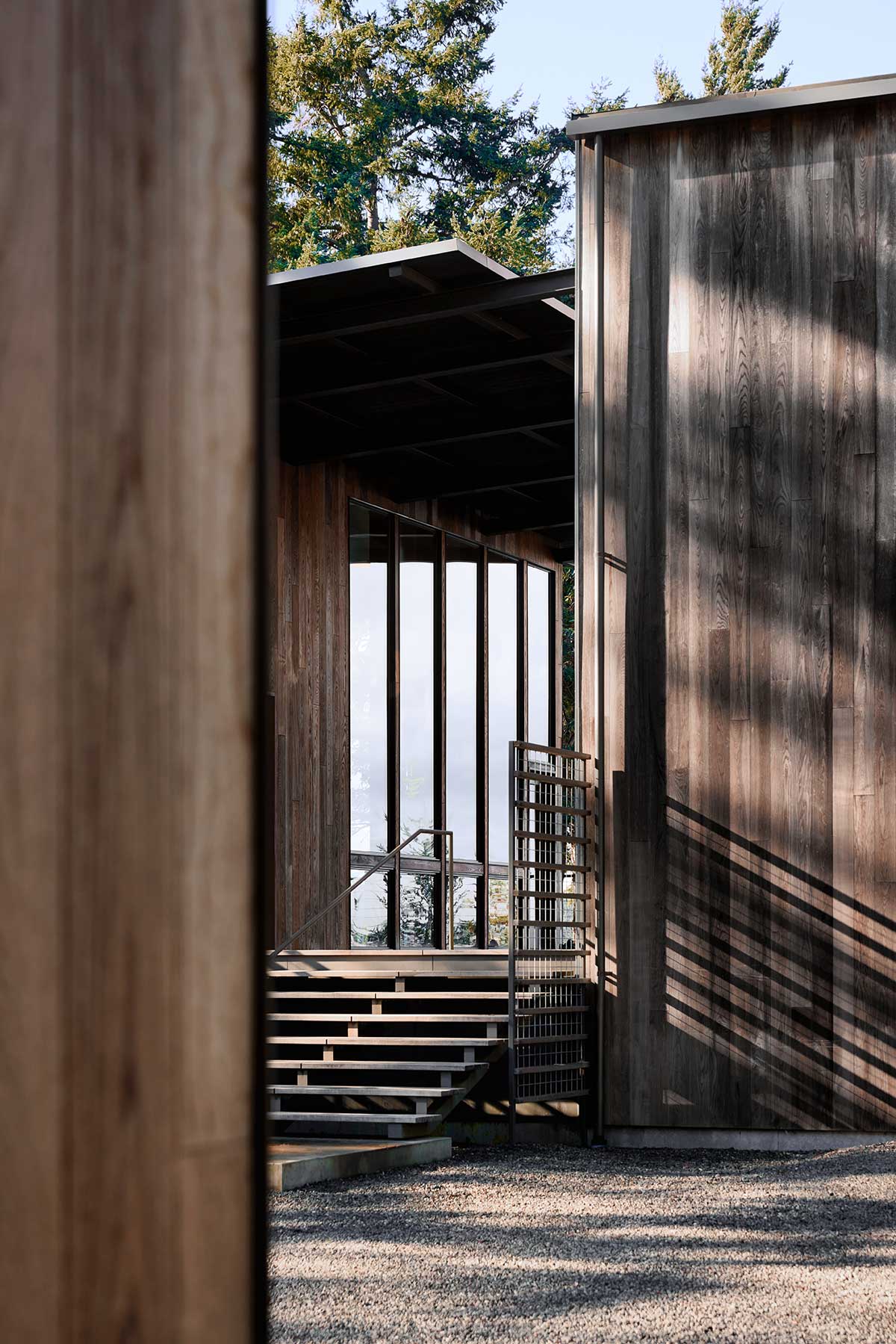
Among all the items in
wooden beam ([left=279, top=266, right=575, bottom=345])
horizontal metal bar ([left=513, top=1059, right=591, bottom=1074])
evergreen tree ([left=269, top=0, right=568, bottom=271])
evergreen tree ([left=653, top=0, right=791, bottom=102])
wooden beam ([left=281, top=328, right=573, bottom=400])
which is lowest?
horizontal metal bar ([left=513, top=1059, right=591, bottom=1074])

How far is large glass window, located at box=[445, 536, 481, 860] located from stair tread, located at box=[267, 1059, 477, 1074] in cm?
575

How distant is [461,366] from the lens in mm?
9867

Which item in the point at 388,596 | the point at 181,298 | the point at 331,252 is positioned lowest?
the point at 181,298

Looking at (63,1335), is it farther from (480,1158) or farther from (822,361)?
(822,361)

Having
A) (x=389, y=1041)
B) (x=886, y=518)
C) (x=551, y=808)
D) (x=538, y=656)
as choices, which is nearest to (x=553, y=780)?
(x=551, y=808)

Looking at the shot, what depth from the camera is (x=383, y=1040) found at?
310 inches

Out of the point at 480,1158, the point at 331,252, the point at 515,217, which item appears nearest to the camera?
the point at 480,1158

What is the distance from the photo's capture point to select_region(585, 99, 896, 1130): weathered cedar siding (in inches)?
293

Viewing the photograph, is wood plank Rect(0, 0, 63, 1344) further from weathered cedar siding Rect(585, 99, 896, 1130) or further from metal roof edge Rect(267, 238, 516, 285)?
metal roof edge Rect(267, 238, 516, 285)

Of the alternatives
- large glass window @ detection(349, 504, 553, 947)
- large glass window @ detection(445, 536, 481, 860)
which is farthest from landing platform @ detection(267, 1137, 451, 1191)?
large glass window @ detection(445, 536, 481, 860)

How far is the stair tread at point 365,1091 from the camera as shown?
288 inches

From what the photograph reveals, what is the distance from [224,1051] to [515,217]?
973 inches

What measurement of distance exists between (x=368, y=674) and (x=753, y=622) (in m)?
5.52

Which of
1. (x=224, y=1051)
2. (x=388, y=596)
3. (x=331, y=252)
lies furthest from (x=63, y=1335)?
(x=331, y=252)
